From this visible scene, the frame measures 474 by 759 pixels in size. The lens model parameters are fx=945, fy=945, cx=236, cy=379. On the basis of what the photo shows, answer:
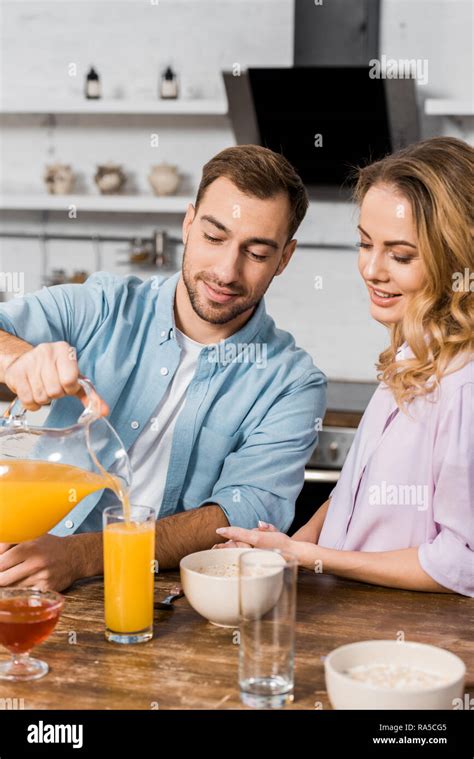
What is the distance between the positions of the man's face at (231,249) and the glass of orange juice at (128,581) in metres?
0.86

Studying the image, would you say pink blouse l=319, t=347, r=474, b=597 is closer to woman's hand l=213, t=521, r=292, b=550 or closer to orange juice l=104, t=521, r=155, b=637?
woman's hand l=213, t=521, r=292, b=550

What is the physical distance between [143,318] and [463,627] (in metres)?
1.07

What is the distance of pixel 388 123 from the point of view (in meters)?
3.49

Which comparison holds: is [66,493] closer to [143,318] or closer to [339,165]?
[143,318]

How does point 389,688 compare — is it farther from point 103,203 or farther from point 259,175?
point 103,203

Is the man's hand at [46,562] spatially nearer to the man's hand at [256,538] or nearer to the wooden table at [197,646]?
the wooden table at [197,646]

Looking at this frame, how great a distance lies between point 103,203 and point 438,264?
7.94 ft

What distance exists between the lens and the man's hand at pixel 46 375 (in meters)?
1.40

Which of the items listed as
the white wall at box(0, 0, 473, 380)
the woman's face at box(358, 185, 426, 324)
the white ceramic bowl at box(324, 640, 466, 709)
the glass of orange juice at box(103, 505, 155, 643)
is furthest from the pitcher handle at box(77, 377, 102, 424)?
the white wall at box(0, 0, 473, 380)

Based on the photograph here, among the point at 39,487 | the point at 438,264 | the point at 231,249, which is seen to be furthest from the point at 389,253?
the point at 39,487

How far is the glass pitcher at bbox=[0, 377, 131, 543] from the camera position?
1341 mm

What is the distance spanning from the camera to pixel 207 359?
211 cm

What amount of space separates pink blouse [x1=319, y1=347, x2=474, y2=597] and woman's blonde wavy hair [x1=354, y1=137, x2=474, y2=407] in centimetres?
5
